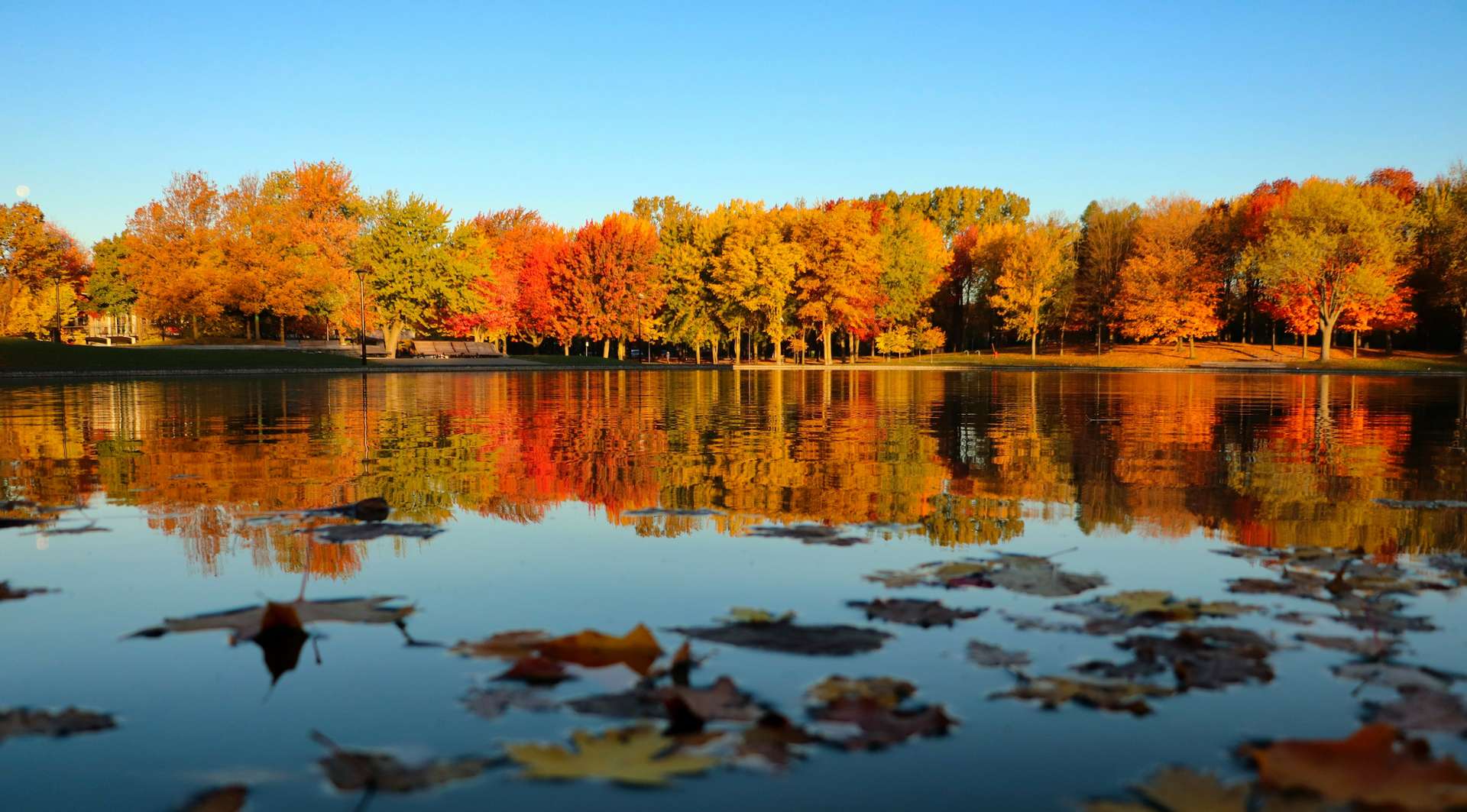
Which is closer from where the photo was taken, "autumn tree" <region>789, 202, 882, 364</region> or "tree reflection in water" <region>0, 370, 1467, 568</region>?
"tree reflection in water" <region>0, 370, 1467, 568</region>

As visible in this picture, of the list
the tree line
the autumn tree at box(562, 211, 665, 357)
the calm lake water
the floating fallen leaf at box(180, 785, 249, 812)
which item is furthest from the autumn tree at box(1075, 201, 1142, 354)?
the floating fallen leaf at box(180, 785, 249, 812)

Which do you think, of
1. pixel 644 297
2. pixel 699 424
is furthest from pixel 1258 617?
pixel 644 297

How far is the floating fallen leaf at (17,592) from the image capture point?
5884 millimetres

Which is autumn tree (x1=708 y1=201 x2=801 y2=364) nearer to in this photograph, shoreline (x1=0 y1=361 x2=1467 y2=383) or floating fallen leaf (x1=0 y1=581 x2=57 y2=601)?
shoreline (x1=0 y1=361 x2=1467 y2=383)

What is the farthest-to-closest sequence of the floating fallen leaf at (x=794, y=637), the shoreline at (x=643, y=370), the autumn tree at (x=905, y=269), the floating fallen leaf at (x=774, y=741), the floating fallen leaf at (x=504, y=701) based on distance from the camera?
1. the autumn tree at (x=905, y=269)
2. the shoreline at (x=643, y=370)
3. the floating fallen leaf at (x=794, y=637)
4. the floating fallen leaf at (x=504, y=701)
5. the floating fallen leaf at (x=774, y=741)

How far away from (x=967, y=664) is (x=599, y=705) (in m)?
1.75

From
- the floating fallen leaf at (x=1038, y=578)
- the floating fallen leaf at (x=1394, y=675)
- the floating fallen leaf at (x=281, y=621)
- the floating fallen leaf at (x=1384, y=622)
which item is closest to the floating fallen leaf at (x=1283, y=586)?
the floating fallen leaf at (x=1384, y=622)

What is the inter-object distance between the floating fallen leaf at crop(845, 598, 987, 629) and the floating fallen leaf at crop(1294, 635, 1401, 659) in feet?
5.39

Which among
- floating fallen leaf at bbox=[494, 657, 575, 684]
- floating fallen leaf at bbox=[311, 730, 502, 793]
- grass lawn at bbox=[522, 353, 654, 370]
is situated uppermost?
grass lawn at bbox=[522, 353, 654, 370]

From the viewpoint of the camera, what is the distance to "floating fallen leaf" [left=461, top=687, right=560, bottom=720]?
398 centimetres

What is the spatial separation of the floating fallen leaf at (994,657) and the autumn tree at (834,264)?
71919mm

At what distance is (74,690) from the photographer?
14.0 feet

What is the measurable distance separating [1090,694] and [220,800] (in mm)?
3337

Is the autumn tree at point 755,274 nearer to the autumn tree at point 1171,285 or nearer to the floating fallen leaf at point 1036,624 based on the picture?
the autumn tree at point 1171,285
